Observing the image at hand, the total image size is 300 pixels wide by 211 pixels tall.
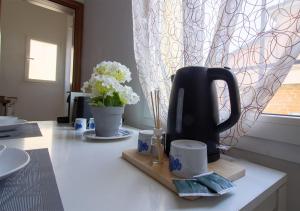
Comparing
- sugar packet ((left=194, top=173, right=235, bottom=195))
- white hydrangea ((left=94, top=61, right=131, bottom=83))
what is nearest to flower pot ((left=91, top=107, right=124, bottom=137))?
white hydrangea ((left=94, top=61, right=131, bottom=83))

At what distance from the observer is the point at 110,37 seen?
1510 millimetres

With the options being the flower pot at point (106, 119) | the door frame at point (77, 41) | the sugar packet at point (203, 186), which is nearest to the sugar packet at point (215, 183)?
the sugar packet at point (203, 186)

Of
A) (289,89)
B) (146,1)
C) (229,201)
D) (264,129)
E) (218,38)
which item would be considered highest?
(146,1)

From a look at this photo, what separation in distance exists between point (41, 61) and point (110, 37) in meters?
1.23

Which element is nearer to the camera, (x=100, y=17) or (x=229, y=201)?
(x=229, y=201)

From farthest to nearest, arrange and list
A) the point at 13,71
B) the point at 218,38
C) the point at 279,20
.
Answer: the point at 13,71 < the point at 218,38 < the point at 279,20

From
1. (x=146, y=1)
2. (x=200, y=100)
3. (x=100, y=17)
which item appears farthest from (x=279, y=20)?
(x=100, y=17)

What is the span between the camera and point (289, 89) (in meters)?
0.59

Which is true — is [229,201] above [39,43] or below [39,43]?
below

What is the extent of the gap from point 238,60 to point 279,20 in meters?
0.14

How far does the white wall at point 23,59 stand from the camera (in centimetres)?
204

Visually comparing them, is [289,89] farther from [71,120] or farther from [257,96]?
[71,120]

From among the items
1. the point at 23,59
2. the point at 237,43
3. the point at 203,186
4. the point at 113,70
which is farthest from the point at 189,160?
the point at 23,59

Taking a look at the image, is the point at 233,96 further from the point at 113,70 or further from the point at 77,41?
the point at 77,41
